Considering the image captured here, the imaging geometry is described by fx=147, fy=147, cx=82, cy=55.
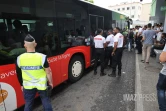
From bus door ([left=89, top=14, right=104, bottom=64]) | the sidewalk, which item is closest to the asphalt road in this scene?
the sidewalk

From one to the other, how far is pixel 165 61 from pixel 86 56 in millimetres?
3634

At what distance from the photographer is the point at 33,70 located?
97.0 inches

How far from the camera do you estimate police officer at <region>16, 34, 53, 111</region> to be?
2418 mm

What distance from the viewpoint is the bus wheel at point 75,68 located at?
5.09m

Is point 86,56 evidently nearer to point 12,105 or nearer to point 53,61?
point 53,61

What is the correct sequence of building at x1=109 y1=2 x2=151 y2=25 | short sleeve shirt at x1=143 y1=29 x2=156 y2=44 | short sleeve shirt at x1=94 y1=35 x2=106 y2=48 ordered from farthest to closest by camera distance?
building at x1=109 y1=2 x2=151 y2=25 → short sleeve shirt at x1=143 y1=29 x2=156 y2=44 → short sleeve shirt at x1=94 y1=35 x2=106 y2=48

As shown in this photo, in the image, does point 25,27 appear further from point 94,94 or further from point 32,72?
point 94,94

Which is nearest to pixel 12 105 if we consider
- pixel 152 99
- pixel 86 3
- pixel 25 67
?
pixel 25 67

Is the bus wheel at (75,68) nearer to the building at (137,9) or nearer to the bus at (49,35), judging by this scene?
the bus at (49,35)

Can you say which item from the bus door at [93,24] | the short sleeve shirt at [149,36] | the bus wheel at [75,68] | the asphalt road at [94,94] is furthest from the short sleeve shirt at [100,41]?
the short sleeve shirt at [149,36]

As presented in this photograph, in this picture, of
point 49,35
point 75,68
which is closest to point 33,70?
point 49,35

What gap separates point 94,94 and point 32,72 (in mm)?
2390

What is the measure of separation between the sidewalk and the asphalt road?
0.68 feet

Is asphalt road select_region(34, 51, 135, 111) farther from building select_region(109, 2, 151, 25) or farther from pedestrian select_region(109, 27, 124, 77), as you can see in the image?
building select_region(109, 2, 151, 25)
